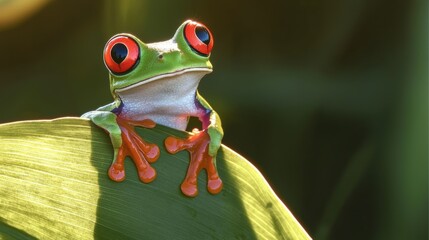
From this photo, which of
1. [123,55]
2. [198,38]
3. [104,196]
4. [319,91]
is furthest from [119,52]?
[319,91]

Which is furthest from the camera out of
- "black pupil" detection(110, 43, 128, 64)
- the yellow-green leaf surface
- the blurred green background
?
the blurred green background

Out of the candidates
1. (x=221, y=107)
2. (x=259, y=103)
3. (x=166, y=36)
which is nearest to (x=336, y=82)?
(x=259, y=103)

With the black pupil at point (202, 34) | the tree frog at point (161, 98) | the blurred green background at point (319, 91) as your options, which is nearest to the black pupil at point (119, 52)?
the tree frog at point (161, 98)

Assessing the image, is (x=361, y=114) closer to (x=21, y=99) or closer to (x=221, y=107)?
(x=221, y=107)

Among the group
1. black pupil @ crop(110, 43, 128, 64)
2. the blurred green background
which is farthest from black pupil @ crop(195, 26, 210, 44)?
the blurred green background

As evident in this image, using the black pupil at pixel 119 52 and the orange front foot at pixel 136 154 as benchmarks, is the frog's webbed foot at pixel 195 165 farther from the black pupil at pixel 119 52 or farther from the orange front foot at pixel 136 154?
the black pupil at pixel 119 52

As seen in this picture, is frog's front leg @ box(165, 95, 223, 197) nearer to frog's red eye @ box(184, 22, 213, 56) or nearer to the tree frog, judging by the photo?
the tree frog

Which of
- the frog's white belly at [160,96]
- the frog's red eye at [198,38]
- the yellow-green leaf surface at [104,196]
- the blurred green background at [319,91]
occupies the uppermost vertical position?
the frog's red eye at [198,38]
